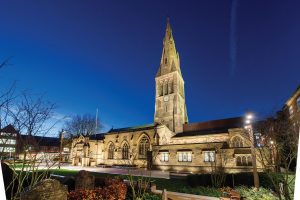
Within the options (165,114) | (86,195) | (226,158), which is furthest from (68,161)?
(86,195)

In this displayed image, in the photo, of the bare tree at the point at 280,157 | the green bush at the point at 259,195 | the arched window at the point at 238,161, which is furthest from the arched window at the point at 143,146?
the green bush at the point at 259,195

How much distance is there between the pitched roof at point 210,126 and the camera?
40875 millimetres

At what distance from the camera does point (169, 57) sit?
53.7m

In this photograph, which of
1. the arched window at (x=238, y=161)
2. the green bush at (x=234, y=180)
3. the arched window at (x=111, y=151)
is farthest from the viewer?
the arched window at (x=111, y=151)

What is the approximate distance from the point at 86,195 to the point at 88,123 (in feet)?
183

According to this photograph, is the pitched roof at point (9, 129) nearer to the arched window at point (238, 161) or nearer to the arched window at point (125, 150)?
the arched window at point (238, 161)

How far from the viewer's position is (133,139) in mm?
45688

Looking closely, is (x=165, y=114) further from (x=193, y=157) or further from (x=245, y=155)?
(x=245, y=155)

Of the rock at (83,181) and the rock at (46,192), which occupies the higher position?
the rock at (46,192)

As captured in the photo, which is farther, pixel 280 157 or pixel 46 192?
pixel 280 157

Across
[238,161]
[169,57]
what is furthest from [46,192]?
[169,57]

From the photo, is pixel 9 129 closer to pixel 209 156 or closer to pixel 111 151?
pixel 209 156

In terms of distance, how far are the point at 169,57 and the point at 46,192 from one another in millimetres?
50051

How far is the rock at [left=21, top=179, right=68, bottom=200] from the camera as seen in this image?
20.4 feet
